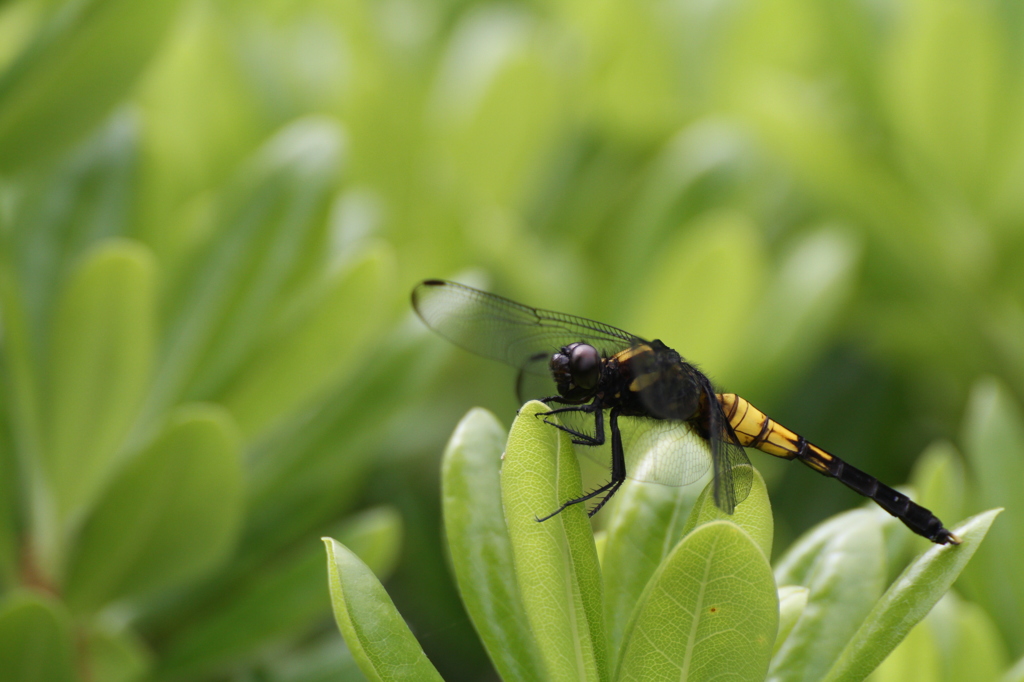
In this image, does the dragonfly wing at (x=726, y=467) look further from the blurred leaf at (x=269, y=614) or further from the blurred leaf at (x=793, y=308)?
the blurred leaf at (x=793, y=308)

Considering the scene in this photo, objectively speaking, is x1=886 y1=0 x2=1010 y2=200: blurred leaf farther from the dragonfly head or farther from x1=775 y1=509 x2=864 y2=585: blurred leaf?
x1=775 y1=509 x2=864 y2=585: blurred leaf

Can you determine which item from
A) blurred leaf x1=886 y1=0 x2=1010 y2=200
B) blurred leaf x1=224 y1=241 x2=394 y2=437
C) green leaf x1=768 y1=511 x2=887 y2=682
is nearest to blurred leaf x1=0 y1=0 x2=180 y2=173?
blurred leaf x1=224 y1=241 x2=394 y2=437

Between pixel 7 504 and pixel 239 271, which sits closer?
pixel 7 504

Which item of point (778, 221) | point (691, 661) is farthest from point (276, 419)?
point (778, 221)

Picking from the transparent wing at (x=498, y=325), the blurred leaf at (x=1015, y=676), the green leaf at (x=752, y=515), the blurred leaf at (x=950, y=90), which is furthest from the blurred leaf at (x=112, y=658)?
the blurred leaf at (x=950, y=90)

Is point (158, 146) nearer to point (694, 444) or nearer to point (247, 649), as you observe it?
point (247, 649)

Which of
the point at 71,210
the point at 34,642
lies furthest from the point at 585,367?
the point at 71,210

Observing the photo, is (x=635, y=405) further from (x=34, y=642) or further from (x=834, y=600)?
(x=34, y=642)
